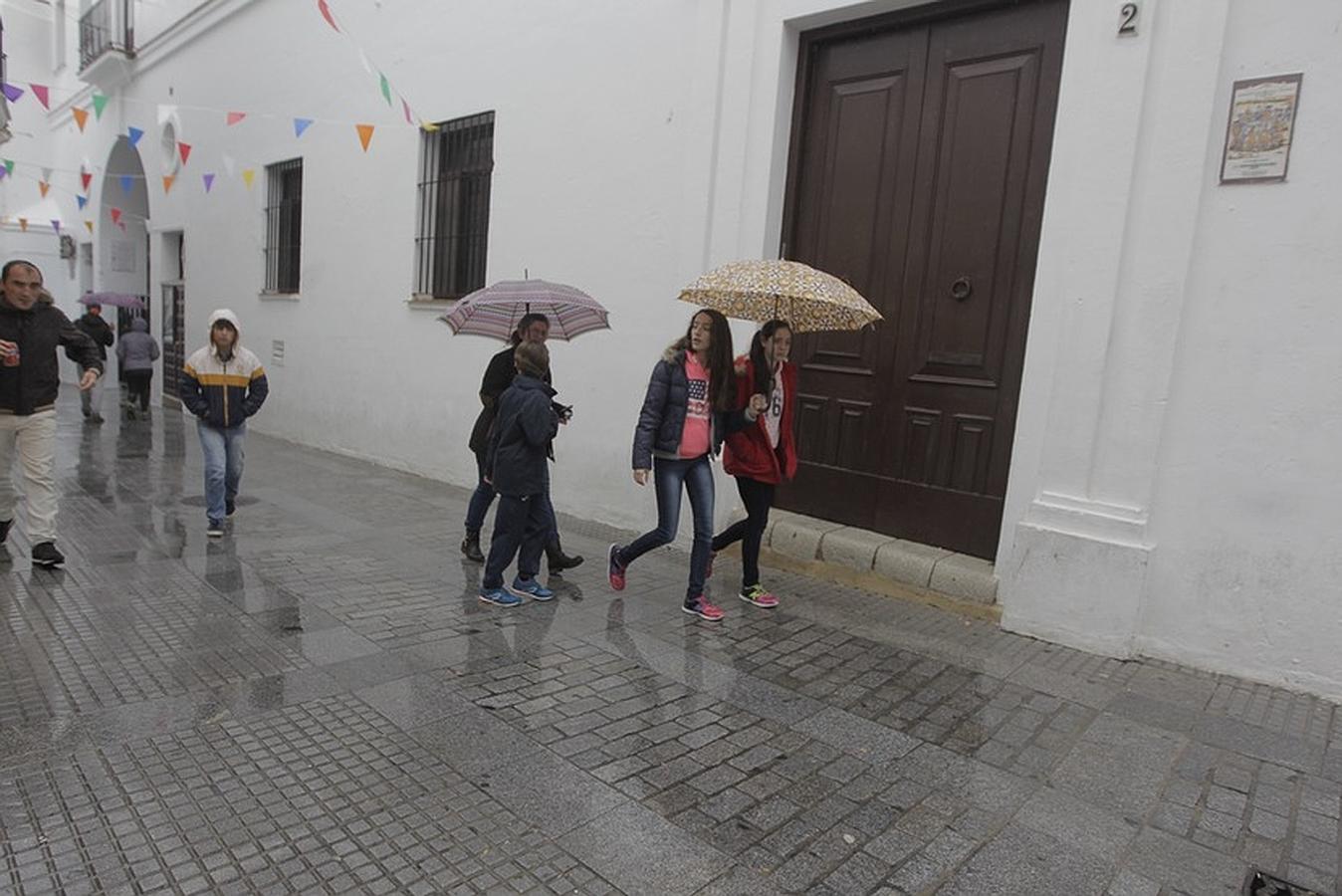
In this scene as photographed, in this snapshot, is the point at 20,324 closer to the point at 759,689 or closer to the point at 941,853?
the point at 759,689

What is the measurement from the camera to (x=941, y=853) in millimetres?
2824

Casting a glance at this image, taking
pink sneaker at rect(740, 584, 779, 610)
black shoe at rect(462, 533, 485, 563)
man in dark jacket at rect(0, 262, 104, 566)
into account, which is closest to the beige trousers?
man in dark jacket at rect(0, 262, 104, 566)

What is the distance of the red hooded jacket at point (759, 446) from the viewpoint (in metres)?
5.05

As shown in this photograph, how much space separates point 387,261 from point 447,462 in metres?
2.61

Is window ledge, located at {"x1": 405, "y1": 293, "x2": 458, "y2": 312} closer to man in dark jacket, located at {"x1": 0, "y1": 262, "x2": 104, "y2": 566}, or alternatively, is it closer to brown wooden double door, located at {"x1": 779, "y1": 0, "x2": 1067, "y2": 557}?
man in dark jacket, located at {"x1": 0, "y1": 262, "x2": 104, "y2": 566}

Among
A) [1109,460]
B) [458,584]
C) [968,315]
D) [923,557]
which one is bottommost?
[458,584]

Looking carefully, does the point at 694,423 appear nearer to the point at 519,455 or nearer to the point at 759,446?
the point at 759,446

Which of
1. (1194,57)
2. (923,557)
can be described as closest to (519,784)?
(923,557)

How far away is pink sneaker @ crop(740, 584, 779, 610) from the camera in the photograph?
5.30m

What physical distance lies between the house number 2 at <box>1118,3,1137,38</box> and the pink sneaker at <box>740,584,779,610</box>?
3729 mm

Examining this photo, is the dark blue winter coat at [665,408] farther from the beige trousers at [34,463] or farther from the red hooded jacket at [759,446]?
the beige trousers at [34,463]

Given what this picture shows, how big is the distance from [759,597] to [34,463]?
4611mm

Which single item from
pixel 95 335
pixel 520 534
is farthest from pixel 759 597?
pixel 95 335

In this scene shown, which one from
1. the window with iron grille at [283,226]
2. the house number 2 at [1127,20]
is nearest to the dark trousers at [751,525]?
the house number 2 at [1127,20]
